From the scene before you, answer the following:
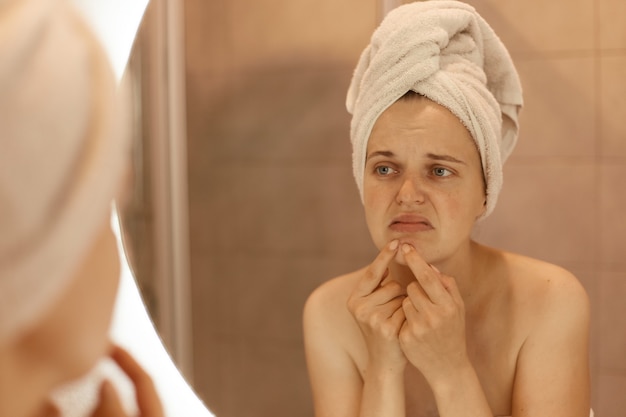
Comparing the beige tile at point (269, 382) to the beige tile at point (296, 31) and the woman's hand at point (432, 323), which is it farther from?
the beige tile at point (296, 31)

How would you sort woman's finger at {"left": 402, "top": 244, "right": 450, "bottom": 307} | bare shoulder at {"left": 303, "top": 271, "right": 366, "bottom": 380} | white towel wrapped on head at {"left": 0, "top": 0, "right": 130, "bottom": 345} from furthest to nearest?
bare shoulder at {"left": 303, "top": 271, "right": 366, "bottom": 380}, woman's finger at {"left": 402, "top": 244, "right": 450, "bottom": 307}, white towel wrapped on head at {"left": 0, "top": 0, "right": 130, "bottom": 345}

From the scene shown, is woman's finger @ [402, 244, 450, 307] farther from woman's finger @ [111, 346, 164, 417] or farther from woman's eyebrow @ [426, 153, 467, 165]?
woman's finger @ [111, 346, 164, 417]

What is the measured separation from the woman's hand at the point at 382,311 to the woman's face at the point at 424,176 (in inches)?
0.9

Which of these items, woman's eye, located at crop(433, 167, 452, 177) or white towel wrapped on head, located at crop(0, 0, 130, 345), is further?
woman's eye, located at crop(433, 167, 452, 177)

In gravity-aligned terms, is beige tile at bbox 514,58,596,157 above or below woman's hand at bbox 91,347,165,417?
above

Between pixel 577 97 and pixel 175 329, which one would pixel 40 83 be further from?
pixel 577 97

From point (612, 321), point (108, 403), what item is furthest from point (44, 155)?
point (612, 321)

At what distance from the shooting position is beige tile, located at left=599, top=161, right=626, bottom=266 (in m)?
0.65

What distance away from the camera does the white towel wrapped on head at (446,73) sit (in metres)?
0.58

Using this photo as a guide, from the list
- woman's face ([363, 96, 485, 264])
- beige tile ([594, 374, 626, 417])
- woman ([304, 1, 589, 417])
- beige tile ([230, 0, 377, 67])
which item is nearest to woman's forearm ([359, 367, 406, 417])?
woman ([304, 1, 589, 417])

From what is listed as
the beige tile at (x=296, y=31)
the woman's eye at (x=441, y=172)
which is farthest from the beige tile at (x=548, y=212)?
the beige tile at (x=296, y=31)

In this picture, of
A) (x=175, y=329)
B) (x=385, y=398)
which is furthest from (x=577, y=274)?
(x=175, y=329)

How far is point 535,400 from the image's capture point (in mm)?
613

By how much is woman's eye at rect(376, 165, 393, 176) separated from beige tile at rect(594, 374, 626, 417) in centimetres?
31
